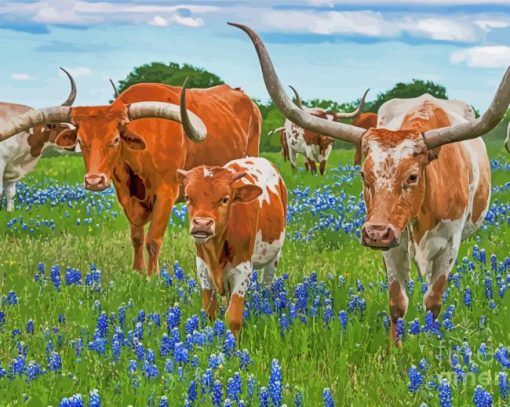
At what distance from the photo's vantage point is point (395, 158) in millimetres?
5266

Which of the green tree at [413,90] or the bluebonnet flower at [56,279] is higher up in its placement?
the bluebonnet flower at [56,279]

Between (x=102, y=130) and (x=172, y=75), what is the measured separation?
41709mm

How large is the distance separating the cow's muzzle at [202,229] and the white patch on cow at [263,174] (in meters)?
1.06

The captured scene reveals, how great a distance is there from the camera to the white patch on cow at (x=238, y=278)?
19.6ft

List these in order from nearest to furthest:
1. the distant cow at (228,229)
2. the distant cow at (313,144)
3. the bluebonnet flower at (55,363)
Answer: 1. the bluebonnet flower at (55,363)
2. the distant cow at (228,229)
3. the distant cow at (313,144)

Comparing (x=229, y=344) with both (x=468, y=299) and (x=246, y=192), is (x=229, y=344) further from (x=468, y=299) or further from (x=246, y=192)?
(x=468, y=299)

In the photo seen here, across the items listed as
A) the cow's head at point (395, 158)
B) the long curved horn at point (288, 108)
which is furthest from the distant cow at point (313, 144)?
the cow's head at point (395, 158)

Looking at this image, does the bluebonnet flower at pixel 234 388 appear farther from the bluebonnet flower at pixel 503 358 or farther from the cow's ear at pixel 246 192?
the cow's ear at pixel 246 192

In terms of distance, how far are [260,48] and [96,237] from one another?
590 cm

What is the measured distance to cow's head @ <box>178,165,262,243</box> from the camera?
554 cm

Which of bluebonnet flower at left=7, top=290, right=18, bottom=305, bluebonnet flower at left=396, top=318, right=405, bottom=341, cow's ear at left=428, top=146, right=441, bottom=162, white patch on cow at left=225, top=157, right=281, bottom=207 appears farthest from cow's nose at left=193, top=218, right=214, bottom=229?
bluebonnet flower at left=7, top=290, right=18, bottom=305

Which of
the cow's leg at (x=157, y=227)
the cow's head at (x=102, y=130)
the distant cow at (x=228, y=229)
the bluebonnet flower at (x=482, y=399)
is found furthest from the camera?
the cow's leg at (x=157, y=227)

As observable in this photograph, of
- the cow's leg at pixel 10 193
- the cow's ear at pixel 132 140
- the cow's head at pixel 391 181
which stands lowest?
the cow's leg at pixel 10 193

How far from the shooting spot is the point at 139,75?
49.8 metres
